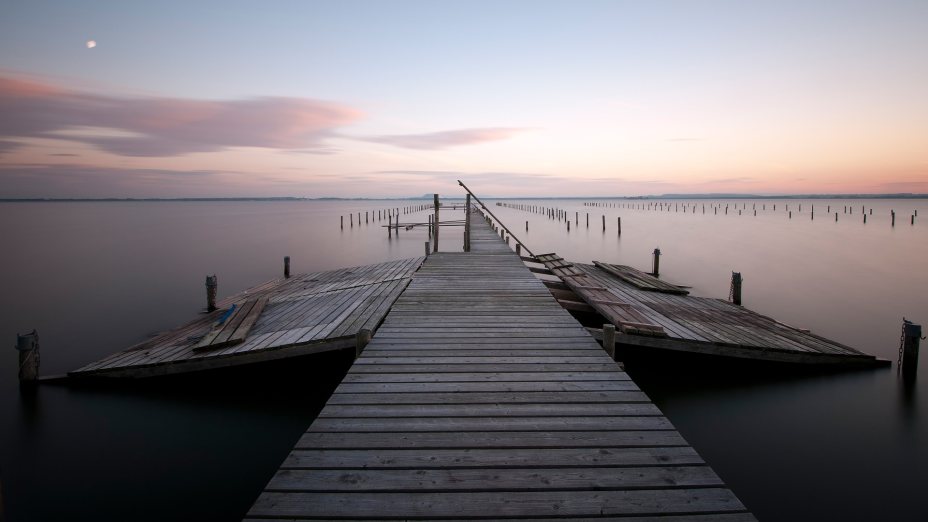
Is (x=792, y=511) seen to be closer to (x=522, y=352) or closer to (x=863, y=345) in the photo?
(x=522, y=352)

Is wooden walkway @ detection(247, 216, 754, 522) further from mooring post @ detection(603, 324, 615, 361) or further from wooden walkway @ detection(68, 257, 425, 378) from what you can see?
wooden walkway @ detection(68, 257, 425, 378)

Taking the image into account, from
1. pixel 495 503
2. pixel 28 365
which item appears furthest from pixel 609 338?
pixel 28 365

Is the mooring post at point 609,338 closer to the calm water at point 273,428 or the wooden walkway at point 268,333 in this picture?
the calm water at point 273,428

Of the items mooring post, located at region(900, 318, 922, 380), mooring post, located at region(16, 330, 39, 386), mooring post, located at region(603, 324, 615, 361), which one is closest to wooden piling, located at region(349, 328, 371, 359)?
mooring post, located at region(603, 324, 615, 361)

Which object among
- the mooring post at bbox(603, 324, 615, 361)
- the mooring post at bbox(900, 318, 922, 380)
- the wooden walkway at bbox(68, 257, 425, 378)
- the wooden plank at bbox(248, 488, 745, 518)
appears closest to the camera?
the wooden plank at bbox(248, 488, 745, 518)

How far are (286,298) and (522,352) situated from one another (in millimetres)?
9792

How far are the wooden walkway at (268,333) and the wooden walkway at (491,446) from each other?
2.90m

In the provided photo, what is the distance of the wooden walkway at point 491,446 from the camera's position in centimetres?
288

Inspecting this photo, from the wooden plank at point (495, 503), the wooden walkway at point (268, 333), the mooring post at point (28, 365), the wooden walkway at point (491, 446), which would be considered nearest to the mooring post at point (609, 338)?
the wooden walkway at point (491, 446)

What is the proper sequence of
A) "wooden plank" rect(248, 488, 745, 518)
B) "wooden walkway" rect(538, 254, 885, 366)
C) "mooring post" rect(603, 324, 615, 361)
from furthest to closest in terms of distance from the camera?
1. "wooden walkway" rect(538, 254, 885, 366)
2. "mooring post" rect(603, 324, 615, 361)
3. "wooden plank" rect(248, 488, 745, 518)

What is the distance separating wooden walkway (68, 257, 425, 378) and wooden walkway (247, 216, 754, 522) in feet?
9.52

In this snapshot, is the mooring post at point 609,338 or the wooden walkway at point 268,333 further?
the wooden walkway at point 268,333

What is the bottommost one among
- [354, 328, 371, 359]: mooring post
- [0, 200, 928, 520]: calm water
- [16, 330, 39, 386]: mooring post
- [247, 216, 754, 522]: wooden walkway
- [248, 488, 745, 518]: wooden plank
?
[0, 200, 928, 520]: calm water

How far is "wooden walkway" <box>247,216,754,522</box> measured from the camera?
2885 mm
